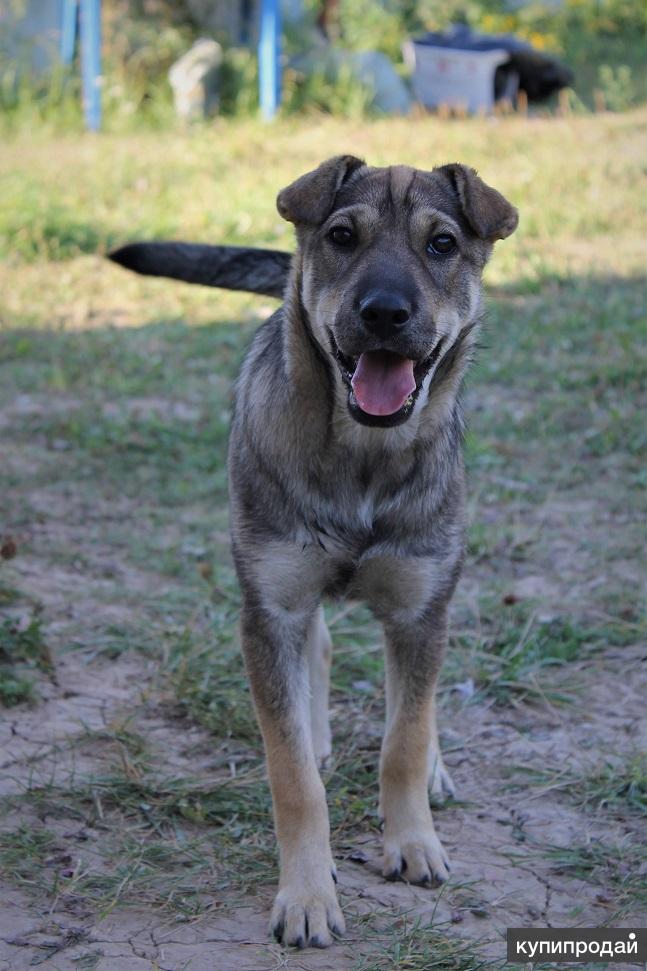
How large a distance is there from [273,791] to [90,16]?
9.93 meters

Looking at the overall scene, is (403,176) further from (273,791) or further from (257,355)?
(273,791)

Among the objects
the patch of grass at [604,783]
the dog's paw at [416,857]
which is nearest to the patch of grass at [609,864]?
the patch of grass at [604,783]

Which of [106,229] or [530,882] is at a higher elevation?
[106,229]

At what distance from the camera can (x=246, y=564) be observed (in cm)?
343

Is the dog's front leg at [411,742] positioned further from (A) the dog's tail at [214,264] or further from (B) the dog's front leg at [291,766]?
(A) the dog's tail at [214,264]

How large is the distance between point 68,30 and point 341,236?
10.4 meters

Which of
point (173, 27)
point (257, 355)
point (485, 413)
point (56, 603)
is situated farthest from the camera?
point (173, 27)

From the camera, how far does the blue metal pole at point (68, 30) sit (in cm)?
1270

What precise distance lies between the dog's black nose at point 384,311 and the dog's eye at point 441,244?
0.32m

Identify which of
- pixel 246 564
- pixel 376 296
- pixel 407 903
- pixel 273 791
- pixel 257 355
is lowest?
pixel 407 903

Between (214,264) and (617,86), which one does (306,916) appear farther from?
(617,86)

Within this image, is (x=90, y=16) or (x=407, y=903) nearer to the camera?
(x=407, y=903)

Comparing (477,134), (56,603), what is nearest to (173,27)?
(477,134)

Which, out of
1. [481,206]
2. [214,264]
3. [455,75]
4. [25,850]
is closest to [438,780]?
[25,850]
